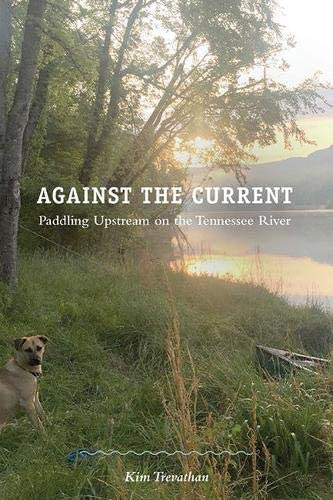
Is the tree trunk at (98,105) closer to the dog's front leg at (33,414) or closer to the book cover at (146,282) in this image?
the book cover at (146,282)

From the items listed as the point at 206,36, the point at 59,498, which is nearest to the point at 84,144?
the point at 206,36

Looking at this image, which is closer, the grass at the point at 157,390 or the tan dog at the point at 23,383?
the grass at the point at 157,390

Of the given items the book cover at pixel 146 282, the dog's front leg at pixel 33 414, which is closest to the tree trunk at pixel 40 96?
the book cover at pixel 146 282

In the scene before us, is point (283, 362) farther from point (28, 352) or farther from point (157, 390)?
point (28, 352)

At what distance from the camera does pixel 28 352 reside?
568 centimetres

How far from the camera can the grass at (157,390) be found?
3.80m

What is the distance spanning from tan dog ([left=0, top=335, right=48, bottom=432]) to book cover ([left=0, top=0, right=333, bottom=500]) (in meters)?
0.02

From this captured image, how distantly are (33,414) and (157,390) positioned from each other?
122 centimetres

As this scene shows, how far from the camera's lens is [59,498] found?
372cm

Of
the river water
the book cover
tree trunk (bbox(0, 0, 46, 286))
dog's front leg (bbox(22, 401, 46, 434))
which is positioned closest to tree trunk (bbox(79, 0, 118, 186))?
the book cover

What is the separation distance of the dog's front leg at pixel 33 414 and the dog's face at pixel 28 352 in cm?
38

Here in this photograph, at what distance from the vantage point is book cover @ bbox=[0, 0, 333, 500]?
4.40 metres

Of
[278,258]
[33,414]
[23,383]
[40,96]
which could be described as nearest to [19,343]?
[23,383]

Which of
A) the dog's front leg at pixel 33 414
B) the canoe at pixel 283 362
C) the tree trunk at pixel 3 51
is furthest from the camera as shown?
the tree trunk at pixel 3 51
